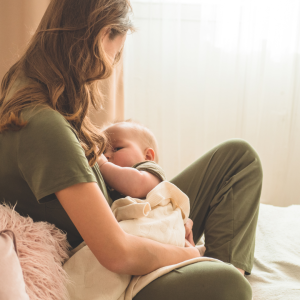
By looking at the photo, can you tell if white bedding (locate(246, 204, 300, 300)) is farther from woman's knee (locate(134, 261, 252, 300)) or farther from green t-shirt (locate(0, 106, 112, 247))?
green t-shirt (locate(0, 106, 112, 247))

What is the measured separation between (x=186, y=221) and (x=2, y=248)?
2.06 feet

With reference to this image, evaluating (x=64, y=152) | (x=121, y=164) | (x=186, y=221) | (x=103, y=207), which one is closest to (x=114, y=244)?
(x=103, y=207)

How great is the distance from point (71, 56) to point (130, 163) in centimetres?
47

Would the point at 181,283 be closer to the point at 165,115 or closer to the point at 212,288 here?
the point at 212,288

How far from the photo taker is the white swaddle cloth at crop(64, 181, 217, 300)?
0.79 meters

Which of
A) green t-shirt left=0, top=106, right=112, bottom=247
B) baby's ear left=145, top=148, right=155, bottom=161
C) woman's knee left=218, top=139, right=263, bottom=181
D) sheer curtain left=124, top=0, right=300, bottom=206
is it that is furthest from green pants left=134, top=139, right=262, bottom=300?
sheer curtain left=124, top=0, right=300, bottom=206

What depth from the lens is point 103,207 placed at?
2.43ft

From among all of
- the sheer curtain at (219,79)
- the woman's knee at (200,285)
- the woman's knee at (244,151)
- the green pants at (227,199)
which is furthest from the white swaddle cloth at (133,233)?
the sheer curtain at (219,79)

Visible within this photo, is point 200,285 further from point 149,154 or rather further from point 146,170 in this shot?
point 149,154

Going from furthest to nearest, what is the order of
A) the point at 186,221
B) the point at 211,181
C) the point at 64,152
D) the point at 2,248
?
the point at 211,181 < the point at 186,221 < the point at 64,152 < the point at 2,248

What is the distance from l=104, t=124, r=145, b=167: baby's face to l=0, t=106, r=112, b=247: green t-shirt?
1.51 feet

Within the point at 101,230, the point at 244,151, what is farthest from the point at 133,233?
the point at 244,151

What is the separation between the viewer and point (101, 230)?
733mm

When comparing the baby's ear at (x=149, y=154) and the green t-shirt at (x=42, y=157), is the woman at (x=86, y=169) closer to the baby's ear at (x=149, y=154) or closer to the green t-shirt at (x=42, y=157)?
the green t-shirt at (x=42, y=157)
